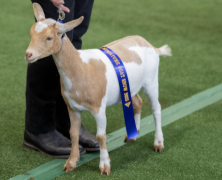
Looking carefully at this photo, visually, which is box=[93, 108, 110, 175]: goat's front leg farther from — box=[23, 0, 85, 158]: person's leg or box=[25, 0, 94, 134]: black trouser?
box=[25, 0, 94, 134]: black trouser

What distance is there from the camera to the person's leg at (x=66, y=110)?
91.1 inches

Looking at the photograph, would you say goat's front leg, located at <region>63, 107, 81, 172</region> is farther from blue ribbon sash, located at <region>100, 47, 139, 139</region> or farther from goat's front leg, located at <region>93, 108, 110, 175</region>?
blue ribbon sash, located at <region>100, 47, 139, 139</region>

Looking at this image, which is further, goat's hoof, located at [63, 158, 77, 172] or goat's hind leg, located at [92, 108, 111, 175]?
goat's hoof, located at [63, 158, 77, 172]

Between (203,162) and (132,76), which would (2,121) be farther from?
(203,162)

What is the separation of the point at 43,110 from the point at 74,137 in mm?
320

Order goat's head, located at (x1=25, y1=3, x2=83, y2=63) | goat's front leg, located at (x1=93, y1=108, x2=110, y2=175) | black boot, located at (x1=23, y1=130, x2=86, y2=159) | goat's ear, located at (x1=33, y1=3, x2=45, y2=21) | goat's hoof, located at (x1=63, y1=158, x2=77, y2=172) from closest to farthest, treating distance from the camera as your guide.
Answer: goat's head, located at (x1=25, y1=3, x2=83, y2=63) → goat's ear, located at (x1=33, y1=3, x2=45, y2=21) → goat's front leg, located at (x1=93, y1=108, x2=110, y2=175) → goat's hoof, located at (x1=63, y1=158, x2=77, y2=172) → black boot, located at (x1=23, y1=130, x2=86, y2=159)

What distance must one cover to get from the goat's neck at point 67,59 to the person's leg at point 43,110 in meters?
0.32

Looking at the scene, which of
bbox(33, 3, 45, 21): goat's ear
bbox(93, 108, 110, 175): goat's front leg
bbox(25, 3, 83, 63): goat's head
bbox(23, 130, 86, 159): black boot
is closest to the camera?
bbox(25, 3, 83, 63): goat's head

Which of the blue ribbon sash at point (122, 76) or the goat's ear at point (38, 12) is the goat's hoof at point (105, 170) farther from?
the goat's ear at point (38, 12)

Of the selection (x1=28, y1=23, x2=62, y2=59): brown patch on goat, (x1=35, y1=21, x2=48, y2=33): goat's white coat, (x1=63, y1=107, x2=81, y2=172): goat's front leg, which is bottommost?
(x1=63, y1=107, x2=81, y2=172): goat's front leg

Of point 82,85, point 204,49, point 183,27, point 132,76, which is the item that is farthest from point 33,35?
point 183,27

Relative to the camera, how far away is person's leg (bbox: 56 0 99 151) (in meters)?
2.31

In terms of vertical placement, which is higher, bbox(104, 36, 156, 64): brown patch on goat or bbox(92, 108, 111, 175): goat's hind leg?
bbox(104, 36, 156, 64): brown patch on goat

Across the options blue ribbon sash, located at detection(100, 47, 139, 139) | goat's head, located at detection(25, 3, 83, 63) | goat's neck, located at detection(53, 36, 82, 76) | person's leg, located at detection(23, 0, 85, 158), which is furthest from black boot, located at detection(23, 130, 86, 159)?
goat's head, located at detection(25, 3, 83, 63)
